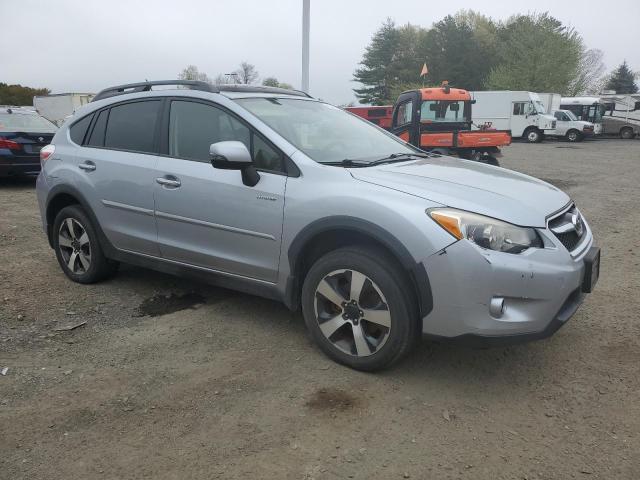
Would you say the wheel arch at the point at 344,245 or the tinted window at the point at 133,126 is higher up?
the tinted window at the point at 133,126

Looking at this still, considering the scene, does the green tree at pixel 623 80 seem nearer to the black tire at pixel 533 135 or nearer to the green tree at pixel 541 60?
the green tree at pixel 541 60

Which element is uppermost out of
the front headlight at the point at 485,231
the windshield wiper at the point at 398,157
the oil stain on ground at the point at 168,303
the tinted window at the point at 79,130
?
the tinted window at the point at 79,130

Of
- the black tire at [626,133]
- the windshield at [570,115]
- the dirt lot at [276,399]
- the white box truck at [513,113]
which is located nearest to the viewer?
the dirt lot at [276,399]

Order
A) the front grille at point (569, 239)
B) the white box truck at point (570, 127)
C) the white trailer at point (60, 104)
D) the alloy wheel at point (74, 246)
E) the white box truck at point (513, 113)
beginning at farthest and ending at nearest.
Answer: the white trailer at point (60, 104) < the white box truck at point (570, 127) < the white box truck at point (513, 113) < the alloy wheel at point (74, 246) < the front grille at point (569, 239)

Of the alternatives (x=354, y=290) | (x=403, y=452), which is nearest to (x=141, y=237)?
(x=354, y=290)

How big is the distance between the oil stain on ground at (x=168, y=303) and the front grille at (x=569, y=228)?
2.78 metres

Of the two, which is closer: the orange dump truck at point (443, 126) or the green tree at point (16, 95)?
the orange dump truck at point (443, 126)

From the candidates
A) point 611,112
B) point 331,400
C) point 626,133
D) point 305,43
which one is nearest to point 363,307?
point 331,400

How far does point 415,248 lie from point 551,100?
33.9 m

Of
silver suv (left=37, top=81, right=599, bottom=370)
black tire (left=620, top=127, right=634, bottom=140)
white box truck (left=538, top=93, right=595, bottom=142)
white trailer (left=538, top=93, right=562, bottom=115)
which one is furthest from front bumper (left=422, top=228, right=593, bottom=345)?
black tire (left=620, top=127, right=634, bottom=140)

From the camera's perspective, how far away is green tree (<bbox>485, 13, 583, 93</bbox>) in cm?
4312

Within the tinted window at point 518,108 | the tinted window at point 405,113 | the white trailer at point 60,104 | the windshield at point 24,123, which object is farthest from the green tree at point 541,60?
the windshield at point 24,123

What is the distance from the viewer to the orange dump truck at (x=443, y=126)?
42.4 ft

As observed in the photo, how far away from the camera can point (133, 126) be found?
443cm
